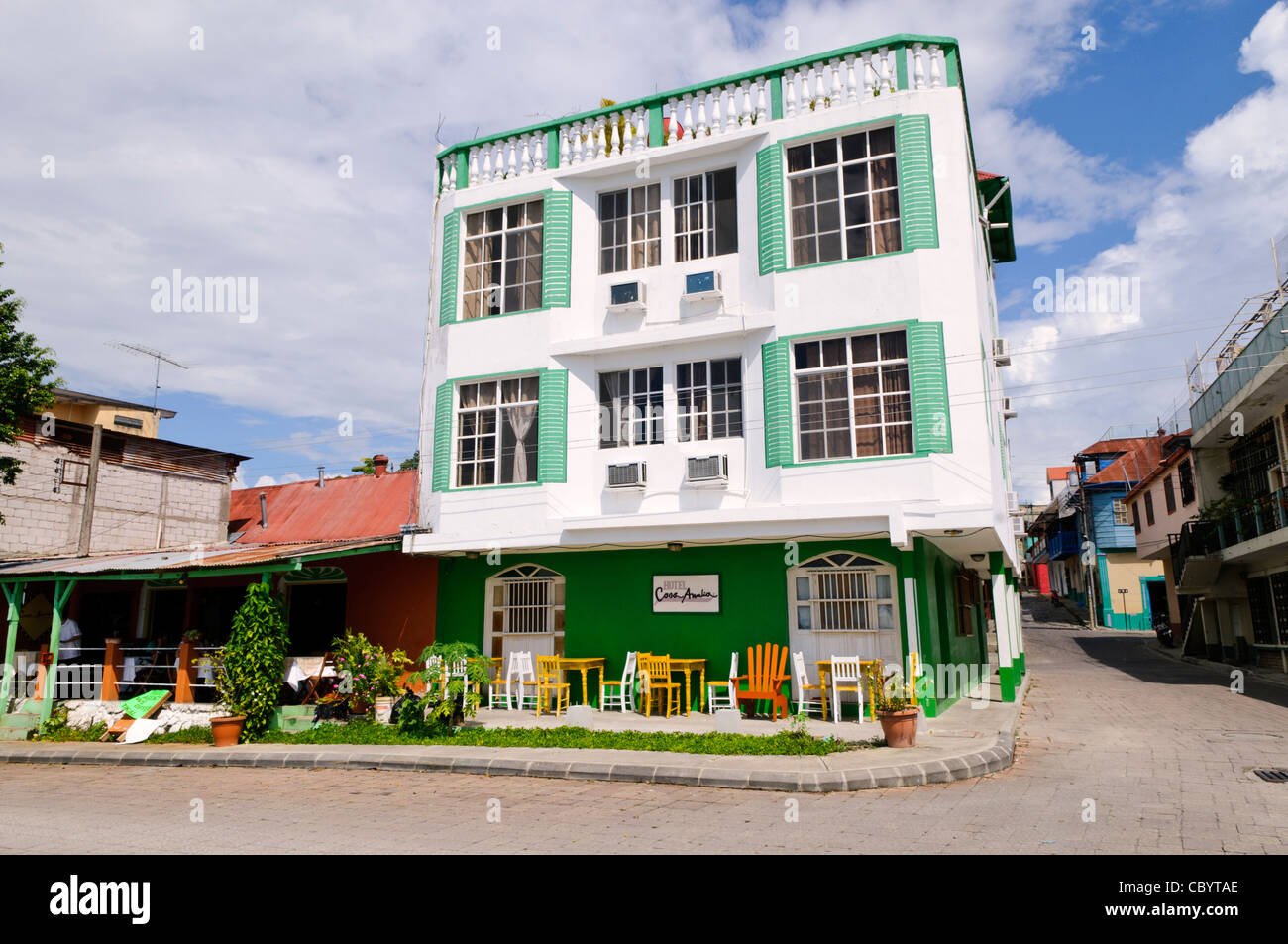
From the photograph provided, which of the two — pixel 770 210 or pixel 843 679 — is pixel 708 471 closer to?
pixel 843 679

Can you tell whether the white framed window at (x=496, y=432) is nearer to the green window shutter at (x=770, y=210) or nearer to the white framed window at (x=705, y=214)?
the white framed window at (x=705, y=214)

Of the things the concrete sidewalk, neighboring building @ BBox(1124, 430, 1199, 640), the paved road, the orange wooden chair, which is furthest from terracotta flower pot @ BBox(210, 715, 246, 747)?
neighboring building @ BBox(1124, 430, 1199, 640)

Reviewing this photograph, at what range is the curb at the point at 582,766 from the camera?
359 inches

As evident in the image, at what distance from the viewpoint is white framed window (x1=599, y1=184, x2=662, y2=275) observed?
15.8m

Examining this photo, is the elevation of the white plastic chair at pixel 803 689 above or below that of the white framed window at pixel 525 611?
below

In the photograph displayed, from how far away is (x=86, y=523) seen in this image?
65.0 ft

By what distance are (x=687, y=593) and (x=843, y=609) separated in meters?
2.63

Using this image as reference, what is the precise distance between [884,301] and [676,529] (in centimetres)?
499

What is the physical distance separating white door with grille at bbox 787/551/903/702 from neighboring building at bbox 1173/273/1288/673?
12.3m

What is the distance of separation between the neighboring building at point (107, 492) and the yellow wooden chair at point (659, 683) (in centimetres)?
1388

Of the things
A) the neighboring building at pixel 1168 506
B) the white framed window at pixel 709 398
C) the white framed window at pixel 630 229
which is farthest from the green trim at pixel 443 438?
the neighboring building at pixel 1168 506

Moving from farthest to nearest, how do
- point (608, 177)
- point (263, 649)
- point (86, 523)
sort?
point (86, 523) < point (608, 177) < point (263, 649)
